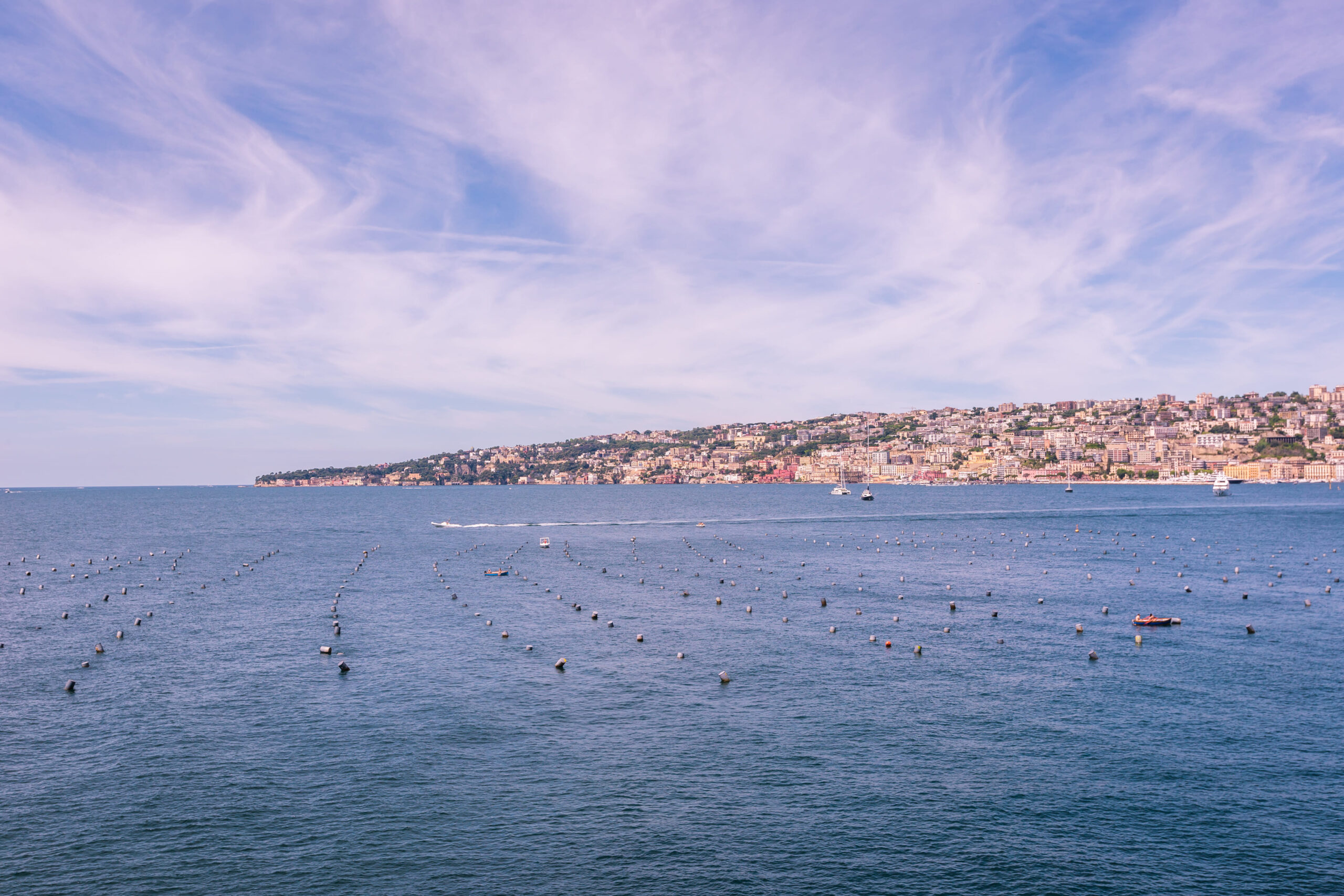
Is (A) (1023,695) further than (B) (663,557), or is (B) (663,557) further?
(B) (663,557)

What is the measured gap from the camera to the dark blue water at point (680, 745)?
37.6 meters

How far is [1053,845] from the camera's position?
38.6 metres

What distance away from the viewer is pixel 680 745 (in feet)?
166

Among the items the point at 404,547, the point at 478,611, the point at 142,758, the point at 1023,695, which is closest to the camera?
the point at 142,758

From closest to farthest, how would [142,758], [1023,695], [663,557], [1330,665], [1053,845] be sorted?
[1053,845], [142,758], [1023,695], [1330,665], [663,557]

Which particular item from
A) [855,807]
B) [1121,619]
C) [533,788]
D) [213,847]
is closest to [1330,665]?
[1121,619]

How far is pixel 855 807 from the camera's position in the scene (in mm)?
42500

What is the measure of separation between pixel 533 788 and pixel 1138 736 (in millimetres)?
Answer: 35314

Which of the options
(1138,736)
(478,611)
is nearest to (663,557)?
(478,611)

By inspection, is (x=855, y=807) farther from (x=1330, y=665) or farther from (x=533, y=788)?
(x=1330, y=665)

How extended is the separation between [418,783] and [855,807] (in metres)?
22.5

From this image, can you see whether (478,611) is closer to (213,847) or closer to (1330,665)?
(213,847)

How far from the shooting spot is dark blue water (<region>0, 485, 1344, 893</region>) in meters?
37.6

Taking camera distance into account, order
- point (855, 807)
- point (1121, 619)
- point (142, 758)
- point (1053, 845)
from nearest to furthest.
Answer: point (1053, 845)
point (855, 807)
point (142, 758)
point (1121, 619)
